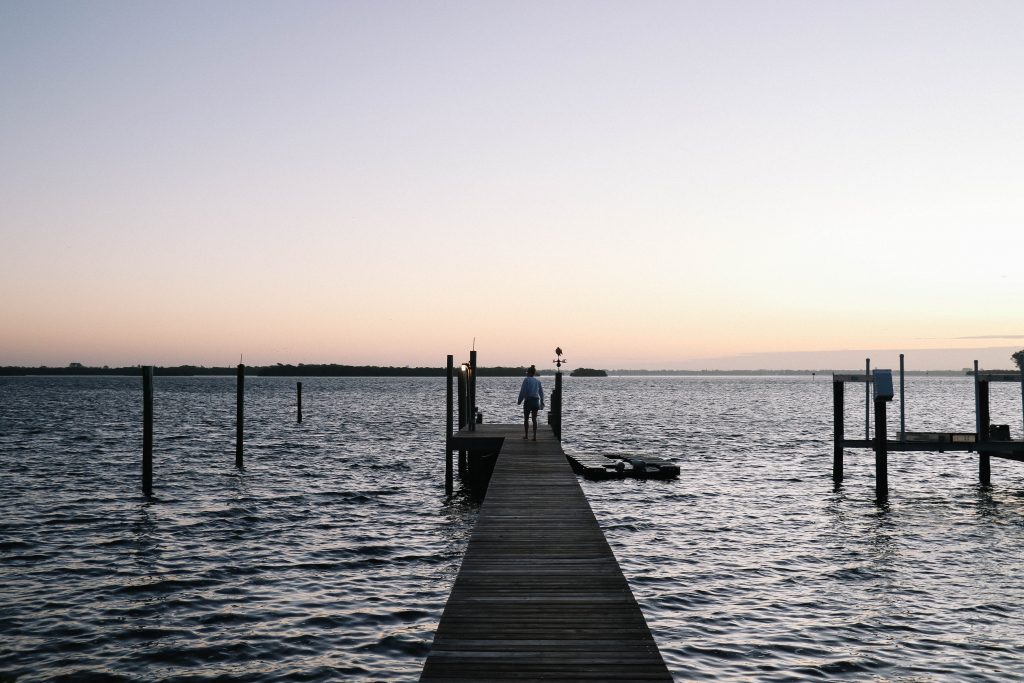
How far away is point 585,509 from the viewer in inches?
499

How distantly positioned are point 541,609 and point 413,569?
6.70 metres

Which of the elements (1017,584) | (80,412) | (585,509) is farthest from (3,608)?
(80,412)

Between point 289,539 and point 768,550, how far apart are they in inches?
385

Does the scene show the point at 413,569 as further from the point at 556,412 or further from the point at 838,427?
the point at 838,427

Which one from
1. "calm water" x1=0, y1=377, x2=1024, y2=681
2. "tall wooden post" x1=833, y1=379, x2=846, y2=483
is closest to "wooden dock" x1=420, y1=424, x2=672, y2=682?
"calm water" x1=0, y1=377, x2=1024, y2=681

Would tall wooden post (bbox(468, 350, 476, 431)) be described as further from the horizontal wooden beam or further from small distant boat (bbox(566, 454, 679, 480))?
the horizontal wooden beam

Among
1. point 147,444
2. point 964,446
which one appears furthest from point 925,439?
point 147,444

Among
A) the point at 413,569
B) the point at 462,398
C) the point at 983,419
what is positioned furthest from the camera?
the point at 462,398

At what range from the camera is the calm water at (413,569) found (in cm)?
980

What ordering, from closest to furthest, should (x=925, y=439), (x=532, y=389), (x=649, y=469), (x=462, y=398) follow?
1. (x=532, y=389)
2. (x=925, y=439)
3. (x=649, y=469)
4. (x=462, y=398)

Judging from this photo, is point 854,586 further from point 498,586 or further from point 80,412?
point 80,412

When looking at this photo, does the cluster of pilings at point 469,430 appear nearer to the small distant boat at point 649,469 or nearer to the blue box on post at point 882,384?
the small distant boat at point 649,469

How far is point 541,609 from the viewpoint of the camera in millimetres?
7770

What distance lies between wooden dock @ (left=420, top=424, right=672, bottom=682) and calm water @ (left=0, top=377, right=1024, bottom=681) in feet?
4.99
